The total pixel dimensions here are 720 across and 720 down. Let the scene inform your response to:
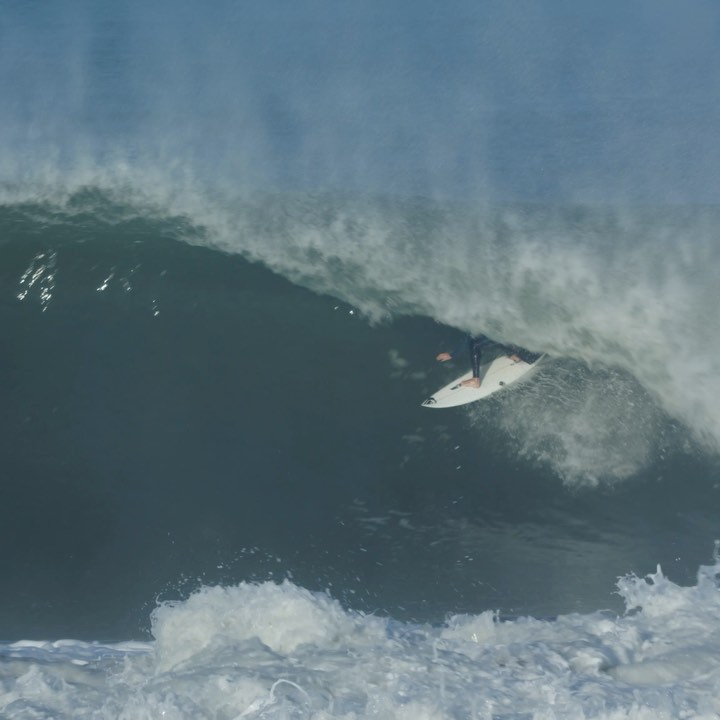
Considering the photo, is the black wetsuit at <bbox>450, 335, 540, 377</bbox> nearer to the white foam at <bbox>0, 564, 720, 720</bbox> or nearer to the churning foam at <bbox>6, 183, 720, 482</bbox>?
the churning foam at <bbox>6, 183, 720, 482</bbox>

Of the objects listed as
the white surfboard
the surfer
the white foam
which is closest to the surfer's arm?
the surfer

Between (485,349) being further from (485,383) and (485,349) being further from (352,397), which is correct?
(352,397)

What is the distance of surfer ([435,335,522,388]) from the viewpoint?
1112 centimetres

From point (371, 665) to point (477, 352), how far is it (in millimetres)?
4938

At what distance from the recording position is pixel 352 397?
11.1 m

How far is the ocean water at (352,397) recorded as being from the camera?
757 cm

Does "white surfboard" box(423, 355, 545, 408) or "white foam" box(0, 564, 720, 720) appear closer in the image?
"white foam" box(0, 564, 720, 720)

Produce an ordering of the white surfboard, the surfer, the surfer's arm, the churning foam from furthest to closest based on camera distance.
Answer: the surfer's arm
the surfer
the white surfboard
the churning foam

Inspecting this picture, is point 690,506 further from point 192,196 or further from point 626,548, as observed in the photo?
point 192,196

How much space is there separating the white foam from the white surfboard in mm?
2802

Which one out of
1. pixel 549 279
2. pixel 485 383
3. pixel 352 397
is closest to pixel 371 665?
pixel 352 397

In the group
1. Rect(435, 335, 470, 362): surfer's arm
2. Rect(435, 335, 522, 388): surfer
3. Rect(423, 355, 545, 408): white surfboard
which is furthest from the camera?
Rect(435, 335, 470, 362): surfer's arm

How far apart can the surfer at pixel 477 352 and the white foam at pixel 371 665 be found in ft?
10.1

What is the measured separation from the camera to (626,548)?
984 cm
